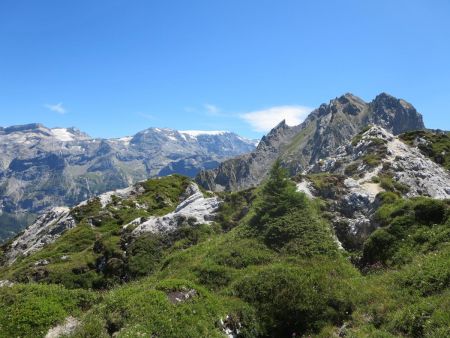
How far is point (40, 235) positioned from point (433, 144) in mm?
77431

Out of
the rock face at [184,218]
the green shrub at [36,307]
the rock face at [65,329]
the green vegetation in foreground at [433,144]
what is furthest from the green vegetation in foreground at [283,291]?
the green vegetation in foreground at [433,144]

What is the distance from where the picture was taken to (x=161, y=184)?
83.3m

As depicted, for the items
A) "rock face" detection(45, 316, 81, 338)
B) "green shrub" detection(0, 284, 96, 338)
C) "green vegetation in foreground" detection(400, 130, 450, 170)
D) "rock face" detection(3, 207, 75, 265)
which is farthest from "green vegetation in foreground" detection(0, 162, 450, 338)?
"rock face" detection(3, 207, 75, 265)

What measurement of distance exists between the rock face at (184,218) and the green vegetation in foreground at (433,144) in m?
40.8

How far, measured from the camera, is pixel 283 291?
23641 millimetres

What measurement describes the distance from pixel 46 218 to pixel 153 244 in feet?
165

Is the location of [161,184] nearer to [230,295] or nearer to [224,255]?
[224,255]

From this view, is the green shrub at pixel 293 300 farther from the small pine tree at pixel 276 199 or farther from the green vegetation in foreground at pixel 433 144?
the green vegetation in foreground at pixel 433 144

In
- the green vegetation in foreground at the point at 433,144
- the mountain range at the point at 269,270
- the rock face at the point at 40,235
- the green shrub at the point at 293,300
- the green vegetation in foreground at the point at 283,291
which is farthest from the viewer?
the rock face at the point at 40,235

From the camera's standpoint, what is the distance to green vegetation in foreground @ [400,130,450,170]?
69.8 meters

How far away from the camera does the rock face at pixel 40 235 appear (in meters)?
70.7

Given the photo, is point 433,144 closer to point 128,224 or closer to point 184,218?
point 184,218

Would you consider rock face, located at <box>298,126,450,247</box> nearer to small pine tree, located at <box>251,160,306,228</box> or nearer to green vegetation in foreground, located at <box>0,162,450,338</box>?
green vegetation in foreground, located at <box>0,162,450,338</box>

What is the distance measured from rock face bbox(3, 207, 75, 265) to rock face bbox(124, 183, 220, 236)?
24.0 m
